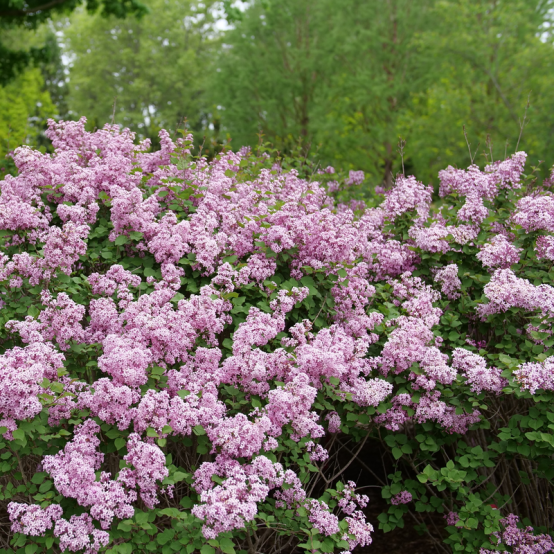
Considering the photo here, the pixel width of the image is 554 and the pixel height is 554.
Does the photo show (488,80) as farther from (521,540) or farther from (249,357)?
(249,357)

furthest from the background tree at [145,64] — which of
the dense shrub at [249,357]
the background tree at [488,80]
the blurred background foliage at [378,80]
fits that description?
the dense shrub at [249,357]

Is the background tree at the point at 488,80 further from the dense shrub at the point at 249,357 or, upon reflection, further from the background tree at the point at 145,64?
the background tree at the point at 145,64

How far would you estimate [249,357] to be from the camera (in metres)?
3.71

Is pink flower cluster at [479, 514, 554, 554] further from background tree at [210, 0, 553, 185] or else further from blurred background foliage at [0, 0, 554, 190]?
background tree at [210, 0, 553, 185]

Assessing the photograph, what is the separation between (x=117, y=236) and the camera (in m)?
4.64

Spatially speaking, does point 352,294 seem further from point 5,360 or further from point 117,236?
point 5,360

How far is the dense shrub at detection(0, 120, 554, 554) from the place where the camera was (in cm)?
320

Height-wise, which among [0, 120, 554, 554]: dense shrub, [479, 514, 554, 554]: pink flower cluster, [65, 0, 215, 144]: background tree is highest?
[0, 120, 554, 554]: dense shrub

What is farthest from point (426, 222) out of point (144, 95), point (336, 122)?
point (144, 95)

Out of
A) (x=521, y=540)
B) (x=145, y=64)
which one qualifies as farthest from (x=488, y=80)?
(x=145, y=64)

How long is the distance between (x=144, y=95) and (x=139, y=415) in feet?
133

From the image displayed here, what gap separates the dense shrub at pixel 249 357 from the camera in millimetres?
3201

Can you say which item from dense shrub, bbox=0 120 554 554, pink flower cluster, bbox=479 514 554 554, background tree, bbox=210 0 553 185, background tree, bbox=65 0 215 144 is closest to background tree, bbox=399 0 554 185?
background tree, bbox=210 0 553 185

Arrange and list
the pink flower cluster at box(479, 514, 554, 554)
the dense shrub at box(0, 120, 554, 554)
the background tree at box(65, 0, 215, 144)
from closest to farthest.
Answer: the dense shrub at box(0, 120, 554, 554), the pink flower cluster at box(479, 514, 554, 554), the background tree at box(65, 0, 215, 144)
